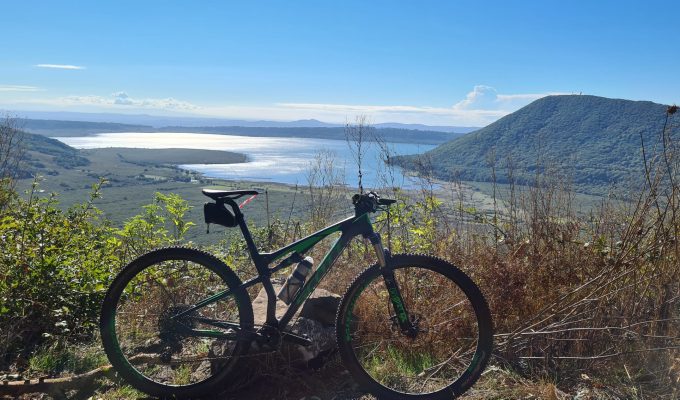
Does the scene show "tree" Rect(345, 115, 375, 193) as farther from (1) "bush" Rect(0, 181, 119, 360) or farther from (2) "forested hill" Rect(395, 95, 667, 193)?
(1) "bush" Rect(0, 181, 119, 360)

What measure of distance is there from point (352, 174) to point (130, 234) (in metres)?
3.50

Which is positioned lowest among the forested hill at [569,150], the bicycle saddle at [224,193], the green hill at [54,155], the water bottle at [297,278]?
the green hill at [54,155]

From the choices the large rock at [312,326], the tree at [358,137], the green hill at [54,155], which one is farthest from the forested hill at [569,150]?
the green hill at [54,155]

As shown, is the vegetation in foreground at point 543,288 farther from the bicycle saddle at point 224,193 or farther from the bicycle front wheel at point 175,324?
the bicycle saddle at point 224,193

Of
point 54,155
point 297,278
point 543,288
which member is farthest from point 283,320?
point 54,155

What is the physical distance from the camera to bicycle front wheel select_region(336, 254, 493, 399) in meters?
3.03

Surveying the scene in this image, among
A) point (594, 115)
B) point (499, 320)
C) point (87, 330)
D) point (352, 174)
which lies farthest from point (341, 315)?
point (594, 115)

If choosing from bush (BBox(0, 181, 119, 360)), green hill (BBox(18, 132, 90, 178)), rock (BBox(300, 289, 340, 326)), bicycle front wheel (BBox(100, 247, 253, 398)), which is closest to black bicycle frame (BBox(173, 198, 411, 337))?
bicycle front wheel (BBox(100, 247, 253, 398))

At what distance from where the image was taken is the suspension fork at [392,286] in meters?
3.00

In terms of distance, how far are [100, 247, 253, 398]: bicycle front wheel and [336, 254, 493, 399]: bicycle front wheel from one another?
79 cm

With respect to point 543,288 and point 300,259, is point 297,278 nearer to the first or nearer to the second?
point 300,259

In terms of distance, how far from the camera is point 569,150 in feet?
28.9

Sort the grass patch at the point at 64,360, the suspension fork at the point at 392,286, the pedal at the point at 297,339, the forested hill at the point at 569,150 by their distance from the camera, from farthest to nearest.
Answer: the forested hill at the point at 569,150, the grass patch at the point at 64,360, the pedal at the point at 297,339, the suspension fork at the point at 392,286

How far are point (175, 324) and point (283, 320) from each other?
783 mm
